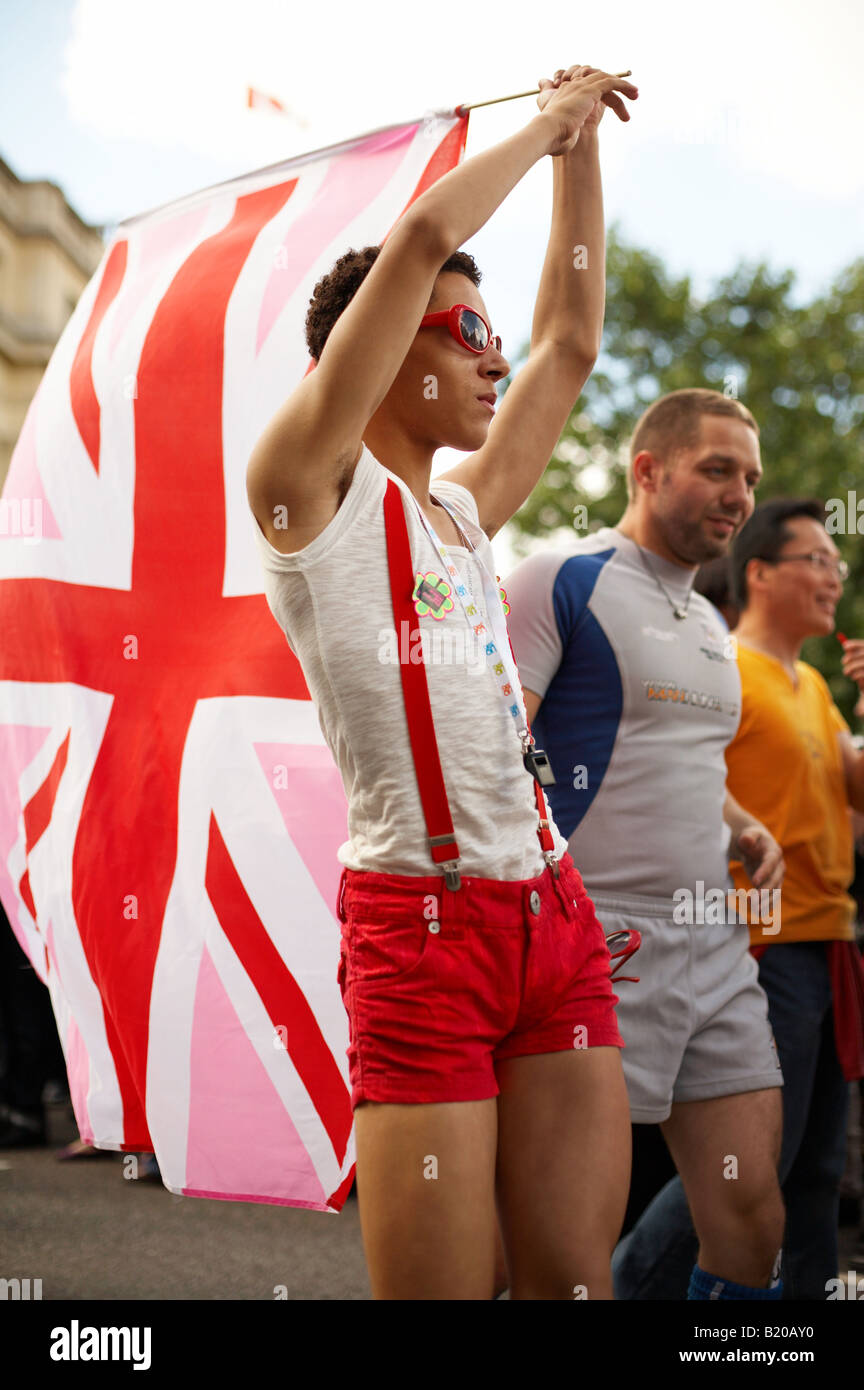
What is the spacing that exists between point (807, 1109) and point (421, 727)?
79.7 inches

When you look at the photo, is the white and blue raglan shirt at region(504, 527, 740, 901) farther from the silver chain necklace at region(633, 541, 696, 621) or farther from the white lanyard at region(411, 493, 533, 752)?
the white lanyard at region(411, 493, 533, 752)

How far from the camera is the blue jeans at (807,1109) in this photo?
3410 mm

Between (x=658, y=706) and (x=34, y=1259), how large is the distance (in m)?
2.90

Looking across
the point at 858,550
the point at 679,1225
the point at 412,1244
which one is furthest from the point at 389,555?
the point at 858,550

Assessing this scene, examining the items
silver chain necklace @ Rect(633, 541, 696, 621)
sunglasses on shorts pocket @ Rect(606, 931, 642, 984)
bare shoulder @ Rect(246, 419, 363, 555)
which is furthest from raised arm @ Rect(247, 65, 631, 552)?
silver chain necklace @ Rect(633, 541, 696, 621)

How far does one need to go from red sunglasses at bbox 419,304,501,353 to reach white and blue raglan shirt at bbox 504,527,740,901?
0.91 metres

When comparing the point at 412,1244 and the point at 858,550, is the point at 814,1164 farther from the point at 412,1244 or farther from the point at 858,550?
the point at 858,550

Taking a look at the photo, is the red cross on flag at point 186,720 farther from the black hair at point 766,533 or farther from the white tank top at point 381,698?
the black hair at point 766,533

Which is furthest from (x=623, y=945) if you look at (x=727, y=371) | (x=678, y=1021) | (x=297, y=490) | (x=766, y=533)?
(x=727, y=371)

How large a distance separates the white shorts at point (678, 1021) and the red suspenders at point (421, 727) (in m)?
1.06

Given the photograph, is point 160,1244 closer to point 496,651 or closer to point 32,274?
point 496,651

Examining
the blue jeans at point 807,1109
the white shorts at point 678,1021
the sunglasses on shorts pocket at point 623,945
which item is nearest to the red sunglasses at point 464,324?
the sunglasses on shorts pocket at point 623,945

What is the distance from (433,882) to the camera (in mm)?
1907

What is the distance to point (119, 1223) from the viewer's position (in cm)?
500
